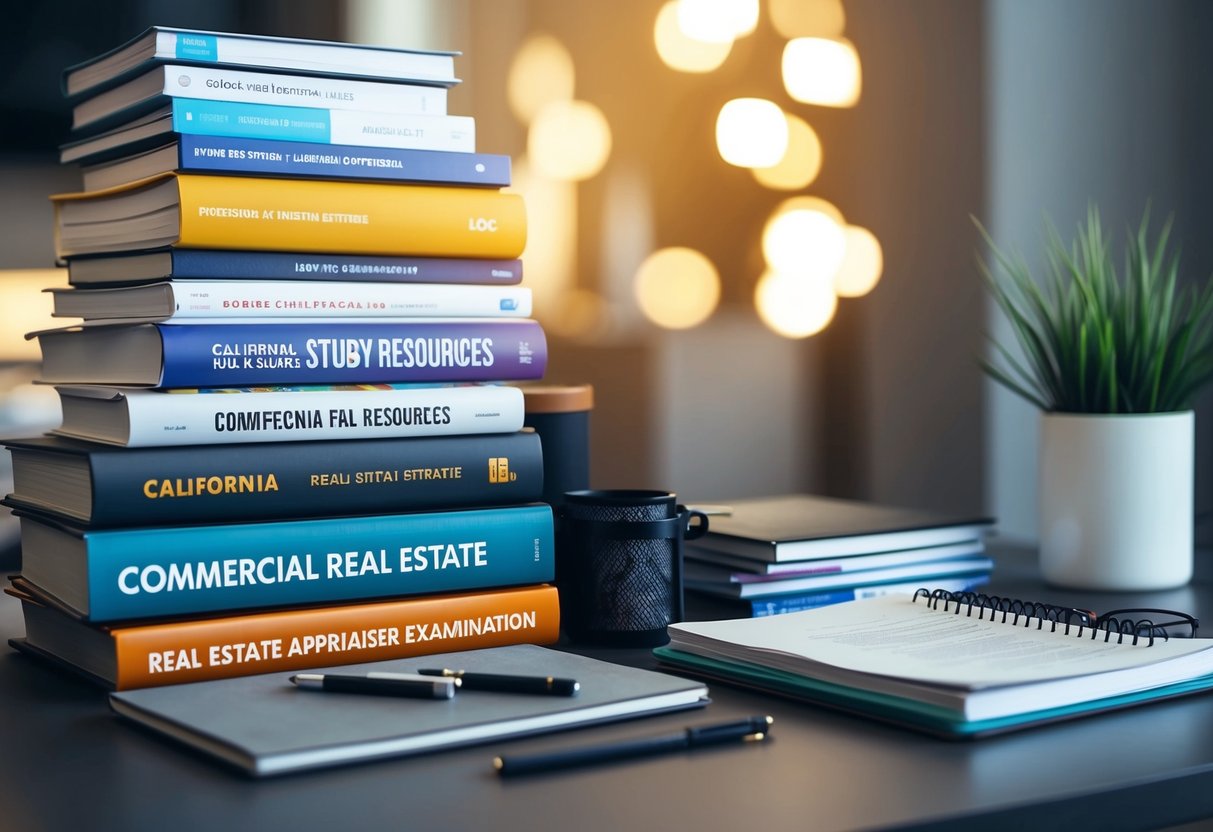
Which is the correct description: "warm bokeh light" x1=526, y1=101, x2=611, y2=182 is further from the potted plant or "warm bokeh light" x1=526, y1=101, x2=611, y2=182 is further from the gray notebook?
the gray notebook

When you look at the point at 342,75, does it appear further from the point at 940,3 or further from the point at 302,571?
the point at 940,3

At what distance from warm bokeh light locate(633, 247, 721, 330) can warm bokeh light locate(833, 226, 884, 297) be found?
0.68 ft

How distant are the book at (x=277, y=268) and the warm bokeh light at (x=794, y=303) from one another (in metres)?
1.16

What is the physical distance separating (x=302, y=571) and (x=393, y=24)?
929 mm

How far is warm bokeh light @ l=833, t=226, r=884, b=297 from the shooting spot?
2066mm

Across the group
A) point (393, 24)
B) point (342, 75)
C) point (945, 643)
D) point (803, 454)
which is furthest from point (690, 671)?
point (803, 454)

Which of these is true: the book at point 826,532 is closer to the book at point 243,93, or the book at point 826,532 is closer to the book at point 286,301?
the book at point 286,301

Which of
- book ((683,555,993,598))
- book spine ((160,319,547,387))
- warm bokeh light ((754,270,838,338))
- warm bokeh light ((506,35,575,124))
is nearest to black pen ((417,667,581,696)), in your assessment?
book spine ((160,319,547,387))

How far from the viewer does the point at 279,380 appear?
0.87 metres

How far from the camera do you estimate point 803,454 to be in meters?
2.14

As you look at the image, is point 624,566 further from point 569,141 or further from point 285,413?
point 569,141

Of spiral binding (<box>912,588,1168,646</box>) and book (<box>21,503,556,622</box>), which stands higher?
book (<box>21,503,556,622</box>)

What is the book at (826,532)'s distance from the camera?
3.53 feet

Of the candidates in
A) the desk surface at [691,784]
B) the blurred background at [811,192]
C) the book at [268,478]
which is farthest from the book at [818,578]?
the blurred background at [811,192]
